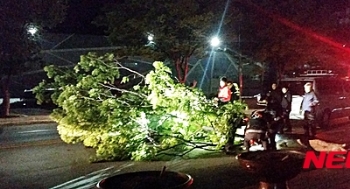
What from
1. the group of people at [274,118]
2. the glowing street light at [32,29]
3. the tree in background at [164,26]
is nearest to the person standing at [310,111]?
the group of people at [274,118]

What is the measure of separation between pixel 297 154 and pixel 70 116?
7492mm

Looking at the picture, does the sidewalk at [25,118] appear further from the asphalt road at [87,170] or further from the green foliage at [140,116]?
the green foliage at [140,116]

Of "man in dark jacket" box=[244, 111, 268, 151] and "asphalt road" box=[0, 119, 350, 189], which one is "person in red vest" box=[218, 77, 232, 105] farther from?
"asphalt road" box=[0, 119, 350, 189]

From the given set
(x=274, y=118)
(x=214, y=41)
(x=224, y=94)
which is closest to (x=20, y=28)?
(x=214, y=41)

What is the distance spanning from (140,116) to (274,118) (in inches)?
136

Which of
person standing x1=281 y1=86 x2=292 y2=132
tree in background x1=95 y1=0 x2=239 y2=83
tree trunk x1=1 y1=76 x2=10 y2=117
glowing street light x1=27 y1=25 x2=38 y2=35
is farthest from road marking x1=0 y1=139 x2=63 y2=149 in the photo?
tree trunk x1=1 y1=76 x2=10 y2=117

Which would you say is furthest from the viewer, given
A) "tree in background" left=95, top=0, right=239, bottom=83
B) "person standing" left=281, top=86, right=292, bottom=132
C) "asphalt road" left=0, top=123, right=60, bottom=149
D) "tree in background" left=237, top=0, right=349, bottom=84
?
"tree in background" left=237, top=0, right=349, bottom=84

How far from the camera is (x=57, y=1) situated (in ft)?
79.7

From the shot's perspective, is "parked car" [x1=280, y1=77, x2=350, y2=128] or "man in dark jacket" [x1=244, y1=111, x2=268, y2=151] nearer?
"man in dark jacket" [x1=244, y1=111, x2=268, y2=151]

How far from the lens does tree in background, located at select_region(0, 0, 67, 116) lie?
2223 cm

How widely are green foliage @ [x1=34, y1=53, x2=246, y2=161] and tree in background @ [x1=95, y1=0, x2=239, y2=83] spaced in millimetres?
9936

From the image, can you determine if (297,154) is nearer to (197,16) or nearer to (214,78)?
(197,16)

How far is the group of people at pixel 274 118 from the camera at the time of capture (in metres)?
11.1

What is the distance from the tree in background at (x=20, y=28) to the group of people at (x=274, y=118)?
42.1 feet
